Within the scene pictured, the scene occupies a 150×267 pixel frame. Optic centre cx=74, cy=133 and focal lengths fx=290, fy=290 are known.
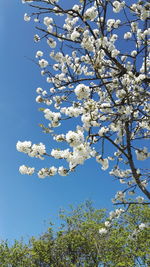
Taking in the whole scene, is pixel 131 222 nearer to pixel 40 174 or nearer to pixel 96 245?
pixel 96 245

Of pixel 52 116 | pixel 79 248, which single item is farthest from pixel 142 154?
pixel 79 248

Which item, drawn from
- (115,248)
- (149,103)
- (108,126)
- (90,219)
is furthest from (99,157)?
(90,219)

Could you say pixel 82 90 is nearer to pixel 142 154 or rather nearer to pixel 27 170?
pixel 27 170

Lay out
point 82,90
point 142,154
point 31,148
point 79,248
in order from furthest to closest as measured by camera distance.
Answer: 1. point 79,248
2. point 142,154
3. point 31,148
4. point 82,90

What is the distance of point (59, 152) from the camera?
A: 153 inches

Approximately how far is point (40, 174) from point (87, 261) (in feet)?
49.2

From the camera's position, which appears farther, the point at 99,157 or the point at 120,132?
the point at 120,132

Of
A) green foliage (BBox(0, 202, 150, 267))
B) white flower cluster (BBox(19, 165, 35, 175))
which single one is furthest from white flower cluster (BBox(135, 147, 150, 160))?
green foliage (BBox(0, 202, 150, 267))

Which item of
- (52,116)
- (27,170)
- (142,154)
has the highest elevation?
(52,116)

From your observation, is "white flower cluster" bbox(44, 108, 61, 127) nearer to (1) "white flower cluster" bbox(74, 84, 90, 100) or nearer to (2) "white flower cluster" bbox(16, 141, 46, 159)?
(2) "white flower cluster" bbox(16, 141, 46, 159)

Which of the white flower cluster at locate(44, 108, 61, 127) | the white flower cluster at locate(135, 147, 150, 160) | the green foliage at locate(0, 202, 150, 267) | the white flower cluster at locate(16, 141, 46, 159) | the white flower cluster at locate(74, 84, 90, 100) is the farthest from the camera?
the green foliage at locate(0, 202, 150, 267)

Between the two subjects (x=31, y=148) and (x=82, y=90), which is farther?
(x=31, y=148)

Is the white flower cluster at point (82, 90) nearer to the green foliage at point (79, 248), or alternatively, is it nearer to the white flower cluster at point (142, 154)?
the white flower cluster at point (142, 154)

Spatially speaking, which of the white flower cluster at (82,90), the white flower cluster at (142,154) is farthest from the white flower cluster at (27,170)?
the white flower cluster at (142,154)
